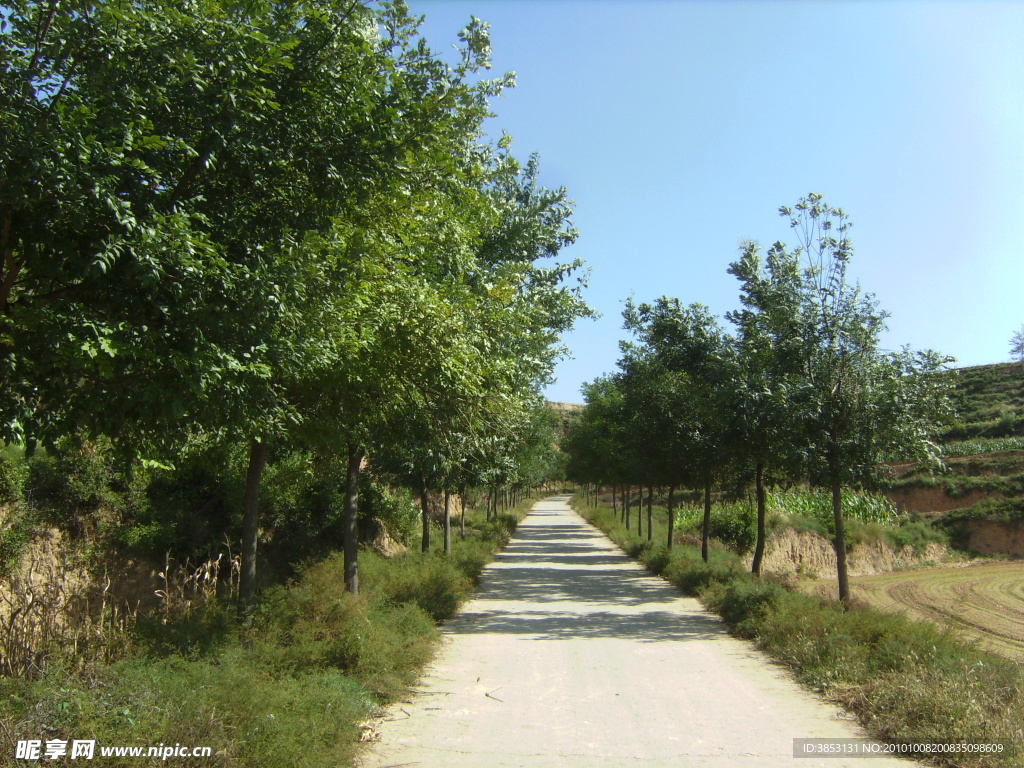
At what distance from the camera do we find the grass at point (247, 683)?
4.56 meters

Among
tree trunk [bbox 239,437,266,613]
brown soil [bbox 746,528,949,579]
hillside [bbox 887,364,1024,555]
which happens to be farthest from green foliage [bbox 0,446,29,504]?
hillside [bbox 887,364,1024,555]

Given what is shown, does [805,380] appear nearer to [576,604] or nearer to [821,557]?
[576,604]

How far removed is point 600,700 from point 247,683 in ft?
12.4

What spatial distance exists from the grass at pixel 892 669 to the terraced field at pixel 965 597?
5.73 metres

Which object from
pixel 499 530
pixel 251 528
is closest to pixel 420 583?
pixel 251 528

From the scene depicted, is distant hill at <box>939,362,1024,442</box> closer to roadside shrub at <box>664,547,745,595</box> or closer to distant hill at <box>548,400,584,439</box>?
distant hill at <box>548,400,584,439</box>

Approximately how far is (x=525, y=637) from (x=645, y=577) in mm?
9812

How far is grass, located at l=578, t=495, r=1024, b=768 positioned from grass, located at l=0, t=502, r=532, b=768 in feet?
15.5

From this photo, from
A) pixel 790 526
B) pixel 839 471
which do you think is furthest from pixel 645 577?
pixel 790 526

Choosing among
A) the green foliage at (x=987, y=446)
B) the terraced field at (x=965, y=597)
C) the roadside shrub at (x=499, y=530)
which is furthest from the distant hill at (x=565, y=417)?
the green foliage at (x=987, y=446)

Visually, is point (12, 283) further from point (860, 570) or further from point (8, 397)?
point (860, 570)

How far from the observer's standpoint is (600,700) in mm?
7648

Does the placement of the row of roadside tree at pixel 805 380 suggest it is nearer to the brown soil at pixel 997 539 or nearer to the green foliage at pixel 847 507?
the green foliage at pixel 847 507

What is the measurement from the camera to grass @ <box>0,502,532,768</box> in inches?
A: 180
